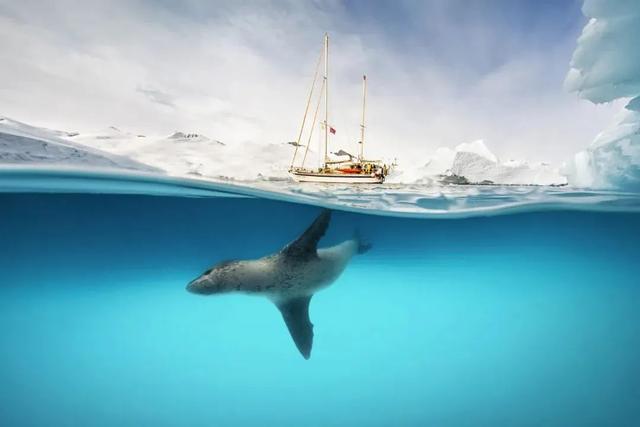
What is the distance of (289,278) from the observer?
5117mm

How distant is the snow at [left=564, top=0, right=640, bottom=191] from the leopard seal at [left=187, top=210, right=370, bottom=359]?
4.76m

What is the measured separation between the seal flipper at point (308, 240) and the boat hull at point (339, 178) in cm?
335

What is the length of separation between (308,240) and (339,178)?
449 centimetres

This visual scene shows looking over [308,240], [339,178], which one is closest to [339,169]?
[339,178]

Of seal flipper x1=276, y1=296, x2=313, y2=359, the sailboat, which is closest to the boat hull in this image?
the sailboat

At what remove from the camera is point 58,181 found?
619 cm

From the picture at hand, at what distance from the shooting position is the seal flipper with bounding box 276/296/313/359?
500 centimetres

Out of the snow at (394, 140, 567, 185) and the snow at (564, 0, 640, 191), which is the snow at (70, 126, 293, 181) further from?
the snow at (564, 0, 640, 191)

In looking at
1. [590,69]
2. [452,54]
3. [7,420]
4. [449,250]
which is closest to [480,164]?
[449,250]

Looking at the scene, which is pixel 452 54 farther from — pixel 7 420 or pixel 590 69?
pixel 7 420

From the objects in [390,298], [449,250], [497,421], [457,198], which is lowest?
[497,421]

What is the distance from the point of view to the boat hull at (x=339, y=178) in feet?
27.6

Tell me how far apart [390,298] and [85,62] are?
29.3ft

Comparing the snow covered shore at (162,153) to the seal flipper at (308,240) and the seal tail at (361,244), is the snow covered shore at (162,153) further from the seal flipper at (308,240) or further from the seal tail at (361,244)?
the seal tail at (361,244)
